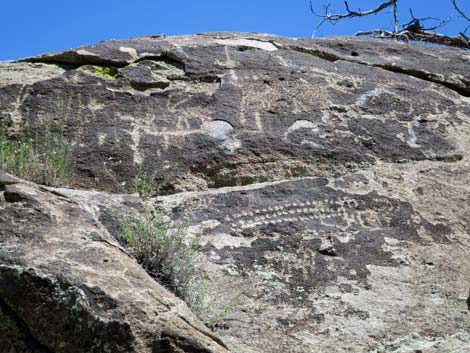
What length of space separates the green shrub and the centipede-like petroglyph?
1.58 feet

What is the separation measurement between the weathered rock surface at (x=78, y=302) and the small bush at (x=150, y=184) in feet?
3.56

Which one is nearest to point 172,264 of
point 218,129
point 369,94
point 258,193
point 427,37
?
point 258,193

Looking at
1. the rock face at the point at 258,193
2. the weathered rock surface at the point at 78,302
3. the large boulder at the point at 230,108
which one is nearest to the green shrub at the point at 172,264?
the rock face at the point at 258,193

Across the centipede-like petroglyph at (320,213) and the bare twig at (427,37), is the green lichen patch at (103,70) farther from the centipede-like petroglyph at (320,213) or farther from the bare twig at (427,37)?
the bare twig at (427,37)

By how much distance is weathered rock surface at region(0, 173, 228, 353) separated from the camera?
237 centimetres

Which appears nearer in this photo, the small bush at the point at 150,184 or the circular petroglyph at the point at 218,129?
the small bush at the point at 150,184

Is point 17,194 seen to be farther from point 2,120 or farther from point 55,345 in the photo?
point 2,120

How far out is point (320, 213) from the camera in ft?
12.4

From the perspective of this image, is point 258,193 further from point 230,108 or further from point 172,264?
point 172,264

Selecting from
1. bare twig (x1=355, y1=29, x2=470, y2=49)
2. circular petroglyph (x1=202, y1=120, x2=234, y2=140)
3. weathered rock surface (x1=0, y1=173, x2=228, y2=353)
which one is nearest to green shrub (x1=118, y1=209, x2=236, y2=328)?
weathered rock surface (x1=0, y1=173, x2=228, y2=353)

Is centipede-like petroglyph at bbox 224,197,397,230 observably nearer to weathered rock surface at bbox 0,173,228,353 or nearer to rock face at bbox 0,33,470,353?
rock face at bbox 0,33,470,353

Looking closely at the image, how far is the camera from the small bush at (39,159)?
352 centimetres

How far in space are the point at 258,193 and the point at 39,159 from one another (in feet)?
3.40

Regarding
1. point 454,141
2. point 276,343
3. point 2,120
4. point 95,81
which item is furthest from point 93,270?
point 454,141
